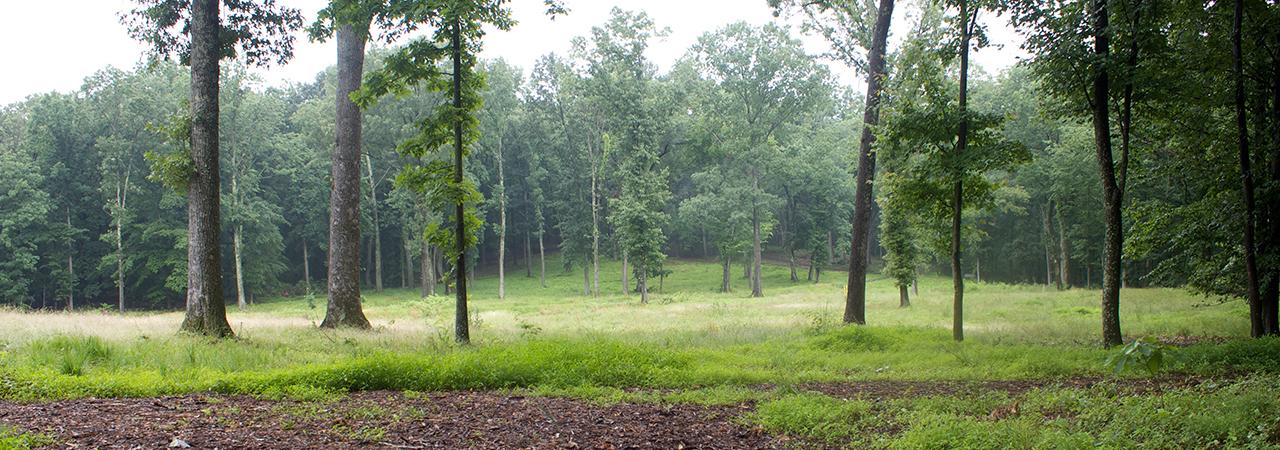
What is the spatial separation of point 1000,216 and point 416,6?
1938 inches

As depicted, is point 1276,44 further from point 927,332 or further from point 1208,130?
point 927,332

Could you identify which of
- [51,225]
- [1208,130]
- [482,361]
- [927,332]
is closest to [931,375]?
[927,332]

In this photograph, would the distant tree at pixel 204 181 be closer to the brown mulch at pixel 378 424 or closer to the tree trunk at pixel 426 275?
the brown mulch at pixel 378 424

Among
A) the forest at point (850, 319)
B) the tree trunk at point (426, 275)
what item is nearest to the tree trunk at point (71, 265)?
the tree trunk at point (426, 275)

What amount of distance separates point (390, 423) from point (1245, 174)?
45.1 ft

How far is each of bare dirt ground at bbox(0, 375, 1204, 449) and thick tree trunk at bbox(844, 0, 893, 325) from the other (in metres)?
8.73

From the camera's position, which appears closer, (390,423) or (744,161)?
(390,423)

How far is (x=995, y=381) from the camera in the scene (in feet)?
30.1

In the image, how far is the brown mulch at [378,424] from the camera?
5.48 metres

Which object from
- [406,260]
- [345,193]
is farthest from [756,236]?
[345,193]

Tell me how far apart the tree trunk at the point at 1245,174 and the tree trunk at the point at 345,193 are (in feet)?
52.5

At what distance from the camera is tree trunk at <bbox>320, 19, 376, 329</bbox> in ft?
50.5

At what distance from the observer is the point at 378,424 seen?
6.11m

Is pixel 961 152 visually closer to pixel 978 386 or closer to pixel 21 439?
pixel 978 386
